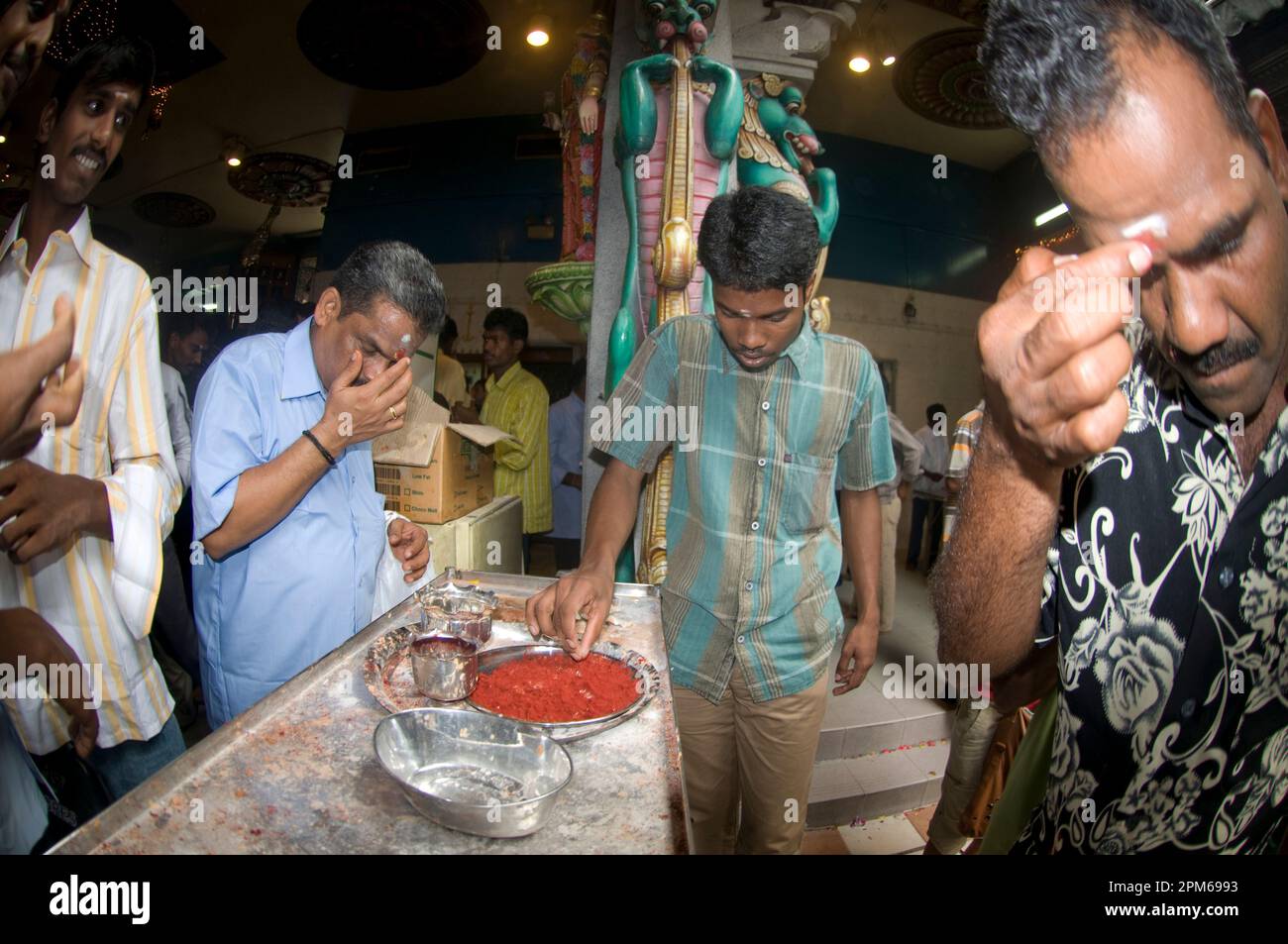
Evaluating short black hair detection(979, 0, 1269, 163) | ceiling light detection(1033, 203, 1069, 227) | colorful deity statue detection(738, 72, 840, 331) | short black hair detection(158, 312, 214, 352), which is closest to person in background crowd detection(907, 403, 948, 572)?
ceiling light detection(1033, 203, 1069, 227)

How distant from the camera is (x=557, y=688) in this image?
1.22 metres

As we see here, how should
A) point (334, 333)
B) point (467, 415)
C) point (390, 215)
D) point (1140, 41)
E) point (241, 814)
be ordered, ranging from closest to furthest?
point (1140, 41), point (241, 814), point (334, 333), point (467, 415), point (390, 215)

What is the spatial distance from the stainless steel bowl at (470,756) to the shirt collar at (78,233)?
3.45ft

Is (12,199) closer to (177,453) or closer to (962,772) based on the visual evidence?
(177,453)

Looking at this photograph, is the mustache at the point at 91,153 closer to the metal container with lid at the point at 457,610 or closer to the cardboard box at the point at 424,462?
the metal container with lid at the point at 457,610

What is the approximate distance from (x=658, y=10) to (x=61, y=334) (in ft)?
8.34

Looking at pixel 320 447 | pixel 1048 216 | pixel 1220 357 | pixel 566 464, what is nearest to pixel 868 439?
pixel 1220 357

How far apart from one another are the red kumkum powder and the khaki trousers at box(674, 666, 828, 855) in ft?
2.29

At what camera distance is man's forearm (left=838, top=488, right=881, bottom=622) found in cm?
203

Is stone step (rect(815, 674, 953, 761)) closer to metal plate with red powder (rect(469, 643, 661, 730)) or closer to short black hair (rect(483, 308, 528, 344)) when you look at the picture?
metal plate with red powder (rect(469, 643, 661, 730))

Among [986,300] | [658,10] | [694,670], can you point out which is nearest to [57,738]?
[694,670]

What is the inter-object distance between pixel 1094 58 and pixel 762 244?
1.00 metres
